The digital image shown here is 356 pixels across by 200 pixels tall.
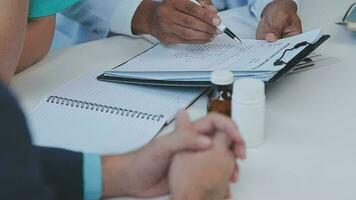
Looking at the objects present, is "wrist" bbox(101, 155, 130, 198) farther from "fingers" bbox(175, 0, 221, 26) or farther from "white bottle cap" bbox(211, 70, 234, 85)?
"fingers" bbox(175, 0, 221, 26)

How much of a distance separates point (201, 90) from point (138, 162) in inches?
11.3

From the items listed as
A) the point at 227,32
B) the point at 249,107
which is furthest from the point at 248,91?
the point at 227,32

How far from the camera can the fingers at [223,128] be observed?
79cm

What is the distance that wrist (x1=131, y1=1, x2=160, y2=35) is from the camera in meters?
1.39

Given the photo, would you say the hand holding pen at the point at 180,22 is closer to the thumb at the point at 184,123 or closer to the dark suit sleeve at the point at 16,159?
the thumb at the point at 184,123

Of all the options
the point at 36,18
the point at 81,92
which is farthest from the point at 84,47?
the point at 81,92

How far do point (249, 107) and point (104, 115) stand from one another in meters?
0.27

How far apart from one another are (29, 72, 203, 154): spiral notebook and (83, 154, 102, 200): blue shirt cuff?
0.07 m

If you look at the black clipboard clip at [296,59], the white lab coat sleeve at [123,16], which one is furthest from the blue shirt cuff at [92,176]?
the white lab coat sleeve at [123,16]

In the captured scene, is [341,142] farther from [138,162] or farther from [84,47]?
[84,47]

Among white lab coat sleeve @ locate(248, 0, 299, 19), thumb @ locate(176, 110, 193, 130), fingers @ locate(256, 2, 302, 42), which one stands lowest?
white lab coat sleeve @ locate(248, 0, 299, 19)

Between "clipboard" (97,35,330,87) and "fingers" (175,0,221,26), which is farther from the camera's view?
"fingers" (175,0,221,26)

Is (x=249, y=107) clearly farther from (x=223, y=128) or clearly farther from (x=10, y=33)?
(x=10, y=33)

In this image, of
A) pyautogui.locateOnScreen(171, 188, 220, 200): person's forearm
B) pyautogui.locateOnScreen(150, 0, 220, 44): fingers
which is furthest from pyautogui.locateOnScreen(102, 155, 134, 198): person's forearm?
pyautogui.locateOnScreen(150, 0, 220, 44): fingers
